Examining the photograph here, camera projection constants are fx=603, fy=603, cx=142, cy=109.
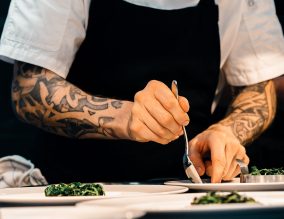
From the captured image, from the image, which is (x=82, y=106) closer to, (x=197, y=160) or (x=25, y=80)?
(x=25, y=80)

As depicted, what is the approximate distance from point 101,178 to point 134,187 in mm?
811

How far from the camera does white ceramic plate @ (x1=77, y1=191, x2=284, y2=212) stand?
2.19 feet

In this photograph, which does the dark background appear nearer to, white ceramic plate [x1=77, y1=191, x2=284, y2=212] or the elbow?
the elbow

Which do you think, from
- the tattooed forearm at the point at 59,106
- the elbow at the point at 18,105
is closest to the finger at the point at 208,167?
the tattooed forearm at the point at 59,106

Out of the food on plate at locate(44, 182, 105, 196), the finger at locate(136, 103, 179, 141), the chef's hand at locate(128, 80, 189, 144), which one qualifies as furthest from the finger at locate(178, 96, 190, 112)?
the food on plate at locate(44, 182, 105, 196)

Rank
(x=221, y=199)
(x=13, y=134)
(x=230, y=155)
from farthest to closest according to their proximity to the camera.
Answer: (x=13, y=134) < (x=230, y=155) < (x=221, y=199)

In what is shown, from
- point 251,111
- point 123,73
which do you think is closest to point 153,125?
point 123,73

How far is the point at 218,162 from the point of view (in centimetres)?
150

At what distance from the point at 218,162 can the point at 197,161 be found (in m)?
0.14

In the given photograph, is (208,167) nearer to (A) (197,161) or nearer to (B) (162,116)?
(A) (197,161)

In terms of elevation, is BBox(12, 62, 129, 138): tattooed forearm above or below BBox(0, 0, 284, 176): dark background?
above

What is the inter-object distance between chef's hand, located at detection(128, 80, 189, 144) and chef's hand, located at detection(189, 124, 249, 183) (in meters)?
0.13

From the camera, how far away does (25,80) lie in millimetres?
1868

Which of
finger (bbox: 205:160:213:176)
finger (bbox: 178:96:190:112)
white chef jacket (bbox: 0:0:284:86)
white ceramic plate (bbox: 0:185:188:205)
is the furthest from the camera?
white chef jacket (bbox: 0:0:284:86)
